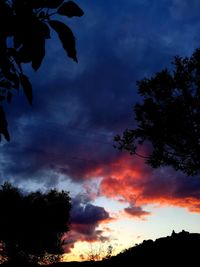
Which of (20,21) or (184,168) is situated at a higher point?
(184,168)

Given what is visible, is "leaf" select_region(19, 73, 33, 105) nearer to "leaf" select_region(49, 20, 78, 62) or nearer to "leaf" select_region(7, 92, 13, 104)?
"leaf" select_region(49, 20, 78, 62)

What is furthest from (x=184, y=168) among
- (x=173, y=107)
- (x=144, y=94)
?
(x=144, y=94)

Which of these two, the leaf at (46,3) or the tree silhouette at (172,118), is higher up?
the tree silhouette at (172,118)

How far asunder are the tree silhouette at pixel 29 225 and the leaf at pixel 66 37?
50498 mm

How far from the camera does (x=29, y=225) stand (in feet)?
166

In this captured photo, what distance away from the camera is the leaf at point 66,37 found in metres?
2.09

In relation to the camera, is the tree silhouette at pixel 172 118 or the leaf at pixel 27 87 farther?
the tree silhouette at pixel 172 118

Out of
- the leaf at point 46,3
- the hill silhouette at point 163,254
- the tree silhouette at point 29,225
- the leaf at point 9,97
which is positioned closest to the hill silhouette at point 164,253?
the hill silhouette at point 163,254

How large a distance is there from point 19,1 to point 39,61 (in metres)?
0.36

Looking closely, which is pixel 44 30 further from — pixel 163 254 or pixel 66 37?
pixel 163 254

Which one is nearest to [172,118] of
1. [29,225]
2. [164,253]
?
[164,253]

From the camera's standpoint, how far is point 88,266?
17953 millimetres

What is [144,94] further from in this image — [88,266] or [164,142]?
[88,266]

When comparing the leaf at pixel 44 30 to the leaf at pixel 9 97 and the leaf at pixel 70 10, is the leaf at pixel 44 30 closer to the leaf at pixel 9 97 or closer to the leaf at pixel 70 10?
the leaf at pixel 70 10
